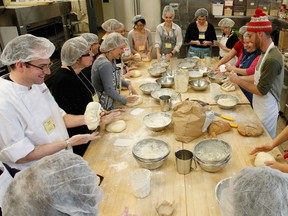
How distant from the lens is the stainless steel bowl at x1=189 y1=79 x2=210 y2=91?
2.75 metres

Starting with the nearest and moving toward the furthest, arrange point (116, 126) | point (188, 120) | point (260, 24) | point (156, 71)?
point (188, 120) → point (116, 126) → point (260, 24) → point (156, 71)

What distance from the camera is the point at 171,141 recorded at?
6.16 ft

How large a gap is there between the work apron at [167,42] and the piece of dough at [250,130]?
264cm

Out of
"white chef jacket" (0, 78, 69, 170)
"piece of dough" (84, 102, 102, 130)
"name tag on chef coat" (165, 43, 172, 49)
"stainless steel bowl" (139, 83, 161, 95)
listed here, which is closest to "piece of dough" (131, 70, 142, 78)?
"stainless steel bowl" (139, 83, 161, 95)

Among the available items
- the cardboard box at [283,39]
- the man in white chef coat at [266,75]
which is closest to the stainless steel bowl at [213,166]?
the man in white chef coat at [266,75]

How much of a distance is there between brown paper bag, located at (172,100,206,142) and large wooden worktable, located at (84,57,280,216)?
6 centimetres

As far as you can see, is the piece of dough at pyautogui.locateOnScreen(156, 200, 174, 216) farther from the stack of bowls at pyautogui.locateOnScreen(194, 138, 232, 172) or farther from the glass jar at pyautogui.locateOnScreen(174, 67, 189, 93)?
the glass jar at pyautogui.locateOnScreen(174, 67, 189, 93)

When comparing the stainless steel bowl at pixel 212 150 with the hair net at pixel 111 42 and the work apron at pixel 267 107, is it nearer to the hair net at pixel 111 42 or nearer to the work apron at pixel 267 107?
the work apron at pixel 267 107

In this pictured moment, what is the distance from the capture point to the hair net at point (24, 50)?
144 centimetres

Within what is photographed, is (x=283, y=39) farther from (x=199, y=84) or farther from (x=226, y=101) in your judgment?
(x=226, y=101)

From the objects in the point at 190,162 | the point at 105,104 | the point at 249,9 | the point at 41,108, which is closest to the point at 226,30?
the point at 249,9

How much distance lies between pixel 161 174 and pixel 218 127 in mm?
673

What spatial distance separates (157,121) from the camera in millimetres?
2100

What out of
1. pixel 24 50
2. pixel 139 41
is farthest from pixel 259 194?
pixel 139 41
